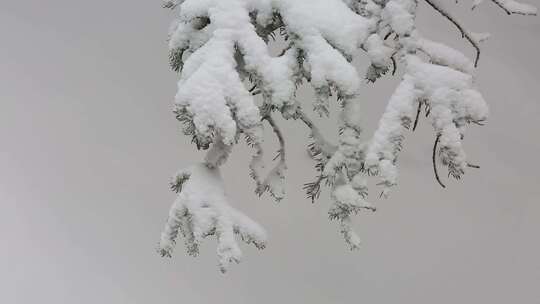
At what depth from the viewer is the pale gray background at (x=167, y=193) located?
2494 mm

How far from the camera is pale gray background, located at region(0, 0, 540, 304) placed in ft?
8.18

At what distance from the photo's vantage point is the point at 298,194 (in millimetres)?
2596

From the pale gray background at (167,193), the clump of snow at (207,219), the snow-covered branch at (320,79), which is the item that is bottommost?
the pale gray background at (167,193)

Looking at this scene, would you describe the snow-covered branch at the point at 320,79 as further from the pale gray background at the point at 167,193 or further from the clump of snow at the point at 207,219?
the pale gray background at the point at 167,193

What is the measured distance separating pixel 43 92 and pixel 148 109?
0.37 m

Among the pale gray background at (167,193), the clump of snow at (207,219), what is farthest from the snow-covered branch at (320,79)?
the pale gray background at (167,193)

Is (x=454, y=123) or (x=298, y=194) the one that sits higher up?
(x=454, y=123)

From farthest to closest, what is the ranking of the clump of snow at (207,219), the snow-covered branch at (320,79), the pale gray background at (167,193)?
the pale gray background at (167,193)
the clump of snow at (207,219)
the snow-covered branch at (320,79)

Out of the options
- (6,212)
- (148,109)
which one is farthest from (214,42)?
(6,212)

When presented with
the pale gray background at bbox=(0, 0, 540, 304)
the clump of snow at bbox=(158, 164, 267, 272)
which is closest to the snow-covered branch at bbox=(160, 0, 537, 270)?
the clump of snow at bbox=(158, 164, 267, 272)

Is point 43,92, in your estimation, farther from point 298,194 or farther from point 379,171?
point 379,171

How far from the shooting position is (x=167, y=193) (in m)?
2.56

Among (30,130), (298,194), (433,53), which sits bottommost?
(298,194)

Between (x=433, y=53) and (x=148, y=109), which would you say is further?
(x=148, y=109)
